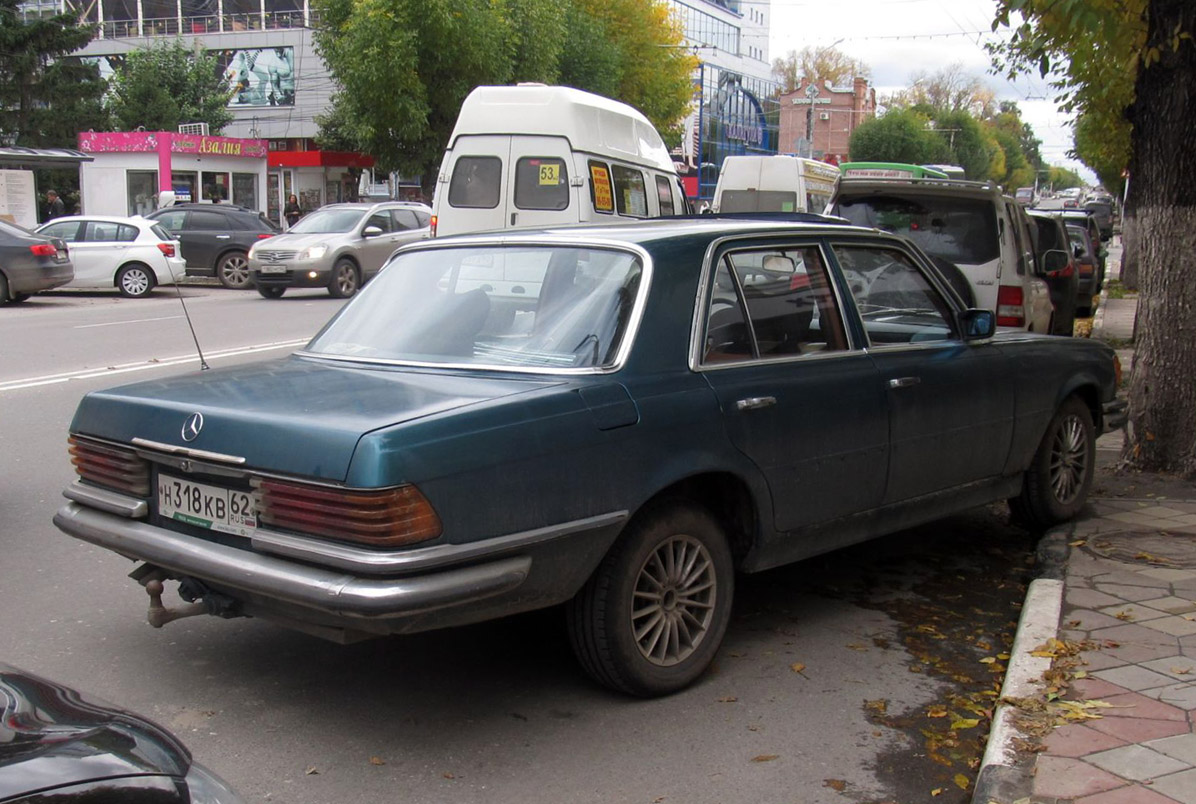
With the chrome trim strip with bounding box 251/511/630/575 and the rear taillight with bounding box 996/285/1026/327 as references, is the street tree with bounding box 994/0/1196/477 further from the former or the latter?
the chrome trim strip with bounding box 251/511/630/575

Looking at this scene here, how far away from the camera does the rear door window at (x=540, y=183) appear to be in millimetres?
15148

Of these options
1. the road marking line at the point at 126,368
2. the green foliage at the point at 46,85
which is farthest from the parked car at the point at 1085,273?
the green foliage at the point at 46,85

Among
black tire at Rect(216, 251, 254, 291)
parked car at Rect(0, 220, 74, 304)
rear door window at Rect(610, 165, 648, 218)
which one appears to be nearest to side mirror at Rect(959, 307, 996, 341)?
rear door window at Rect(610, 165, 648, 218)

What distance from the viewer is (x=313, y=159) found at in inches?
1737

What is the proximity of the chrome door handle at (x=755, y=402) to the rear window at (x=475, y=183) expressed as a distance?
11.2 meters

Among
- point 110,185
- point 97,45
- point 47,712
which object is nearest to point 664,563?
point 47,712

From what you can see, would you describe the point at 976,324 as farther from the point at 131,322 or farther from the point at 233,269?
the point at 233,269

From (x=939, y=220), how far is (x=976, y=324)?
5.41 metres

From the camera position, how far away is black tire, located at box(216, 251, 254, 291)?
24.9m

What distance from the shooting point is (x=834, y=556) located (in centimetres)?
635

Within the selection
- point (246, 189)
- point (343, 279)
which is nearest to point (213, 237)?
point (343, 279)

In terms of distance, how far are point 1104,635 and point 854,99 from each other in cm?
10900

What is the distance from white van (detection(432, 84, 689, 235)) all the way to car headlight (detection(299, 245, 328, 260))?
6216 millimetres

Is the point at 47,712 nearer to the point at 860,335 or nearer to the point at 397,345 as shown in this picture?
the point at 397,345
